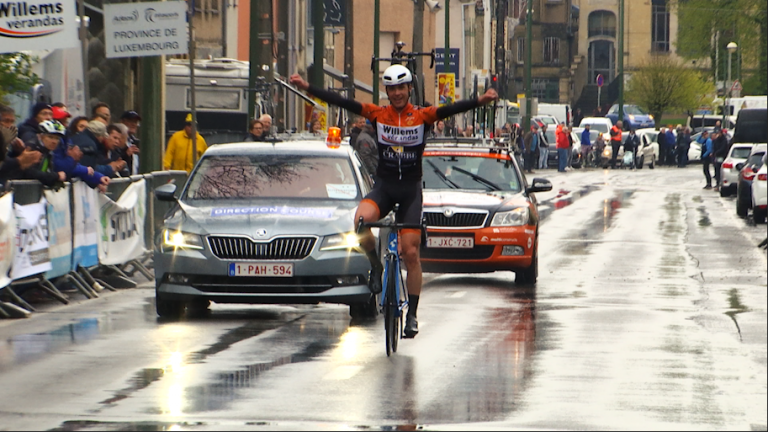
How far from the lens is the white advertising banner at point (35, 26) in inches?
653

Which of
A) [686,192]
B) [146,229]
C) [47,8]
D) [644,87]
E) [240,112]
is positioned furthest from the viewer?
[644,87]

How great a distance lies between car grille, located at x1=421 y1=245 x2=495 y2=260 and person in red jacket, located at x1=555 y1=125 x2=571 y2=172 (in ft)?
150

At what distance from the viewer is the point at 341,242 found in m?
12.6

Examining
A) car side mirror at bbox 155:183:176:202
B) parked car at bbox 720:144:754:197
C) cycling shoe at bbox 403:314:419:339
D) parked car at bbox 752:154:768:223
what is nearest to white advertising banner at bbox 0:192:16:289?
car side mirror at bbox 155:183:176:202

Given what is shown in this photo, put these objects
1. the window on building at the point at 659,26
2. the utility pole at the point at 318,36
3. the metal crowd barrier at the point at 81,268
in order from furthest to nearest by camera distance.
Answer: the window on building at the point at 659,26
the utility pole at the point at 318,36
the metal crowd barrier at the point at 81,268

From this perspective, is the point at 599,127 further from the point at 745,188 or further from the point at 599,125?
the point at 745,188

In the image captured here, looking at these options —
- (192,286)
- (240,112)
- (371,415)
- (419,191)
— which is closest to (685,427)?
(371,415)

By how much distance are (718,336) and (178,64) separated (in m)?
24.4

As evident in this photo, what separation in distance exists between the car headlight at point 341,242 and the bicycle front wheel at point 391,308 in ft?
5.70

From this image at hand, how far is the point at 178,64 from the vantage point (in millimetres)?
34969

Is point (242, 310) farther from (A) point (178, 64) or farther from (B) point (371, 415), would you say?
(A) point (178, 64)

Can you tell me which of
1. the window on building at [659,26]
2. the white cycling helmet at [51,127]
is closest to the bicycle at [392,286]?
the white cycling helmet at [51,127]

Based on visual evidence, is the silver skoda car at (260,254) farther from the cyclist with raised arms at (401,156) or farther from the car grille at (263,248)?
the cyclist with raised arms at (401,156)

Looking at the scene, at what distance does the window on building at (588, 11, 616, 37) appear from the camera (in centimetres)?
12388
